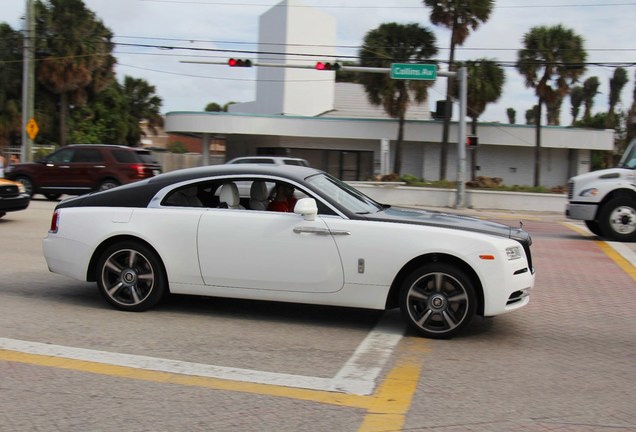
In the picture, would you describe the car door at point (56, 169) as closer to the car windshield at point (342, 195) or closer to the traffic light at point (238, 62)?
the traffic light at point (238, 62)

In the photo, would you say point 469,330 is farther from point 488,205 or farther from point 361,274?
point 488,205

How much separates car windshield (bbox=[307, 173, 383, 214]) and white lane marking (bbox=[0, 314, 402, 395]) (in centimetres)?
135

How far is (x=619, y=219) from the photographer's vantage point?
13578mm

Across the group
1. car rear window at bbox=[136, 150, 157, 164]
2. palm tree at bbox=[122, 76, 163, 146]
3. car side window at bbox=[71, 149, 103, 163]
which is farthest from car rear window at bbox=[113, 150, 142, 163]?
palm tree at bbox=[122, 76, 163, 146]

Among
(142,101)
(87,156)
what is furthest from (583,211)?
(142,101)

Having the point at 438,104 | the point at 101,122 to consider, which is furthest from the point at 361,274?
the point at 101,122

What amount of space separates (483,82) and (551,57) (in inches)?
138

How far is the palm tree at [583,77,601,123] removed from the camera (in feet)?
228

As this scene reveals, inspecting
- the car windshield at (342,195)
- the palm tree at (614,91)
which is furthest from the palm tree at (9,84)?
the palm tree at (614,91)

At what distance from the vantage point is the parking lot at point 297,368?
13.6 feet

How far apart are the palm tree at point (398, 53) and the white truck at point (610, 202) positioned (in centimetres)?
2007

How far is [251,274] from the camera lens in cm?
615

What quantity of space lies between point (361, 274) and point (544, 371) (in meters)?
1.73

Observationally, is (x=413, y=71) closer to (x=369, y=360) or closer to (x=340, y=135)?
(x=340, y=135)
